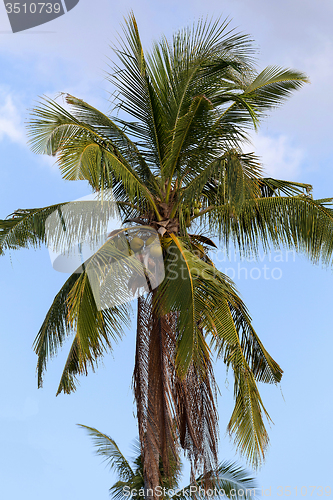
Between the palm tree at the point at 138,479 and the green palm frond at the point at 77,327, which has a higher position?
the green palm frond at the point at 77,327

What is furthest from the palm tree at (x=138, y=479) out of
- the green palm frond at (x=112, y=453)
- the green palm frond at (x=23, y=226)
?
the green palm frond at (x=23, y=226)

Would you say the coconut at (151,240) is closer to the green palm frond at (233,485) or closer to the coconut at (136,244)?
the coconut at (136,244)

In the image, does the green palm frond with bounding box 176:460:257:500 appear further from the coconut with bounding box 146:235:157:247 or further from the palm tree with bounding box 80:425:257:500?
the coconut with bounding box 146:235:157:247

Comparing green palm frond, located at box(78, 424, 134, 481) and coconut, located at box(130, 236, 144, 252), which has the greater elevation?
coconut, located at box(130, 236, 144, 252)

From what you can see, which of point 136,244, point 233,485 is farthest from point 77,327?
point 233,485

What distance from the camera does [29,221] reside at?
774 centimetres

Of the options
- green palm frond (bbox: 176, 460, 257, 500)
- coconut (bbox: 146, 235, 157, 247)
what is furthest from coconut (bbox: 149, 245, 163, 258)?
green palm frond (bbox: 176, 460, 257, 500)

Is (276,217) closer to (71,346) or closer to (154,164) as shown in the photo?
(154,164)

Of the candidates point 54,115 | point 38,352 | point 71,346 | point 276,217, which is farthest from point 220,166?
point 38,352

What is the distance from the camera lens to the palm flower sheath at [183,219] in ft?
22.8

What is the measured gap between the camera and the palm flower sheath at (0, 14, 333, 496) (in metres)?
6.96

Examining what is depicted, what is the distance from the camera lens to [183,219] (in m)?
7.66

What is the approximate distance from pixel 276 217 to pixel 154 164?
2.11 m

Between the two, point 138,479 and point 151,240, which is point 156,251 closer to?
point 151,240
